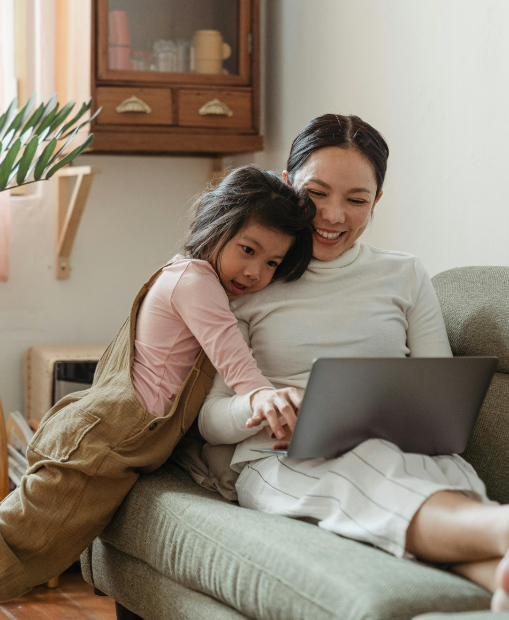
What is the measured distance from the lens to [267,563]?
923 millimetres

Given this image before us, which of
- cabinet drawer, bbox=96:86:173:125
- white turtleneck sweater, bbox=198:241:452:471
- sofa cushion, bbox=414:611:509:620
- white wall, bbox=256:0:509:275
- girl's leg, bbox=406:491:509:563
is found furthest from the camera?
cabinet drawer, bbox=96:86:173:125

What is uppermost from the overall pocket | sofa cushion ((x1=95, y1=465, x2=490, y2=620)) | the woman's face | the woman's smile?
the woman's face

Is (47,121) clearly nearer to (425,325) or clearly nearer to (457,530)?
(425,325)

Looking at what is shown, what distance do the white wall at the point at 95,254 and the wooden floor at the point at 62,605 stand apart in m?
0.84

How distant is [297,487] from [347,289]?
41 cm

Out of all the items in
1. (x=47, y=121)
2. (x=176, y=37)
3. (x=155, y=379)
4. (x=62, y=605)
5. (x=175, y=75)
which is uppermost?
(x=176, y=37)

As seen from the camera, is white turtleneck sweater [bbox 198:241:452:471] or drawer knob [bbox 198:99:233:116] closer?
white turtleneck sweater [bbox 198:241:452:471]

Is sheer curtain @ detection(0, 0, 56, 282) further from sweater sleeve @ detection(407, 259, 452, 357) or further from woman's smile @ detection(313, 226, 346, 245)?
sweater sleeve @ detection(407, 259, 452, 357)

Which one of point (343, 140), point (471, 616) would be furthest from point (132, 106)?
point (471, 616)

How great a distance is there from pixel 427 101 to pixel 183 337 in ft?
3.01

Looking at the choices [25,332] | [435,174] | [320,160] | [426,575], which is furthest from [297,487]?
[25,332]

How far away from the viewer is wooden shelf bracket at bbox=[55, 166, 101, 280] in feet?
7.65

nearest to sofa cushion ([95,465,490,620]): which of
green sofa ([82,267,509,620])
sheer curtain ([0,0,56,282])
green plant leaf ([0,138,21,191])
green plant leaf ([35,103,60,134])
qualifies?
green sofa ([82,267,509,620])

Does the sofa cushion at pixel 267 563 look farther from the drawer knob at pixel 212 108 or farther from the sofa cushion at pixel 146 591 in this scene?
the drawer knob at pixel 212 108
